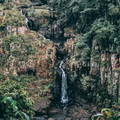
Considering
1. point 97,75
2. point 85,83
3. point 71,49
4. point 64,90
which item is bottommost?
point 64,90

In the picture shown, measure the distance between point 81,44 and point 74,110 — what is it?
19.3 ft

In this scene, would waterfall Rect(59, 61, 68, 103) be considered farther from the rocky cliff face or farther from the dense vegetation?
the rocky cliff face

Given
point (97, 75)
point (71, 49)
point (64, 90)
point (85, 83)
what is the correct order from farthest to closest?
point (71, 49) < point (64, 90) < point (85, 83) < point (97, 75)

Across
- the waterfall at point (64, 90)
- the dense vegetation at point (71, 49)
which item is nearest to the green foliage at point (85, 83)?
the dense vegetation at point (71, 49)

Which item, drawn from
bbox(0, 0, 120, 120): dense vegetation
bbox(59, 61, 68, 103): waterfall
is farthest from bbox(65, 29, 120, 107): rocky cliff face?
bbox(59, 61, 68, 103): waterfall

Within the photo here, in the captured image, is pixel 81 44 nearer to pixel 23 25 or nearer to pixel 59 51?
pixel 59 51

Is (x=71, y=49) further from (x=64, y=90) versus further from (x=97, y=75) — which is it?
(x=64, y=90)

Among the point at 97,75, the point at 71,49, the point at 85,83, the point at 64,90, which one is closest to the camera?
the point at 97,75

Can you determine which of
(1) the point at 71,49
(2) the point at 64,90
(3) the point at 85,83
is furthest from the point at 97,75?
(1) the point at 71,49

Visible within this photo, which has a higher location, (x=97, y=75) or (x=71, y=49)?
(x=71, y=49)

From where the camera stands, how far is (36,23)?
60.1 ft

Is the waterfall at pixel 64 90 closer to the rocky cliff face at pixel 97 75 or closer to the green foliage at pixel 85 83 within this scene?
the rocky cliff face at pixel 97 75

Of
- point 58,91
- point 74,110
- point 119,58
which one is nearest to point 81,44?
point 119,58

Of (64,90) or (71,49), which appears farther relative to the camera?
(71,49)
